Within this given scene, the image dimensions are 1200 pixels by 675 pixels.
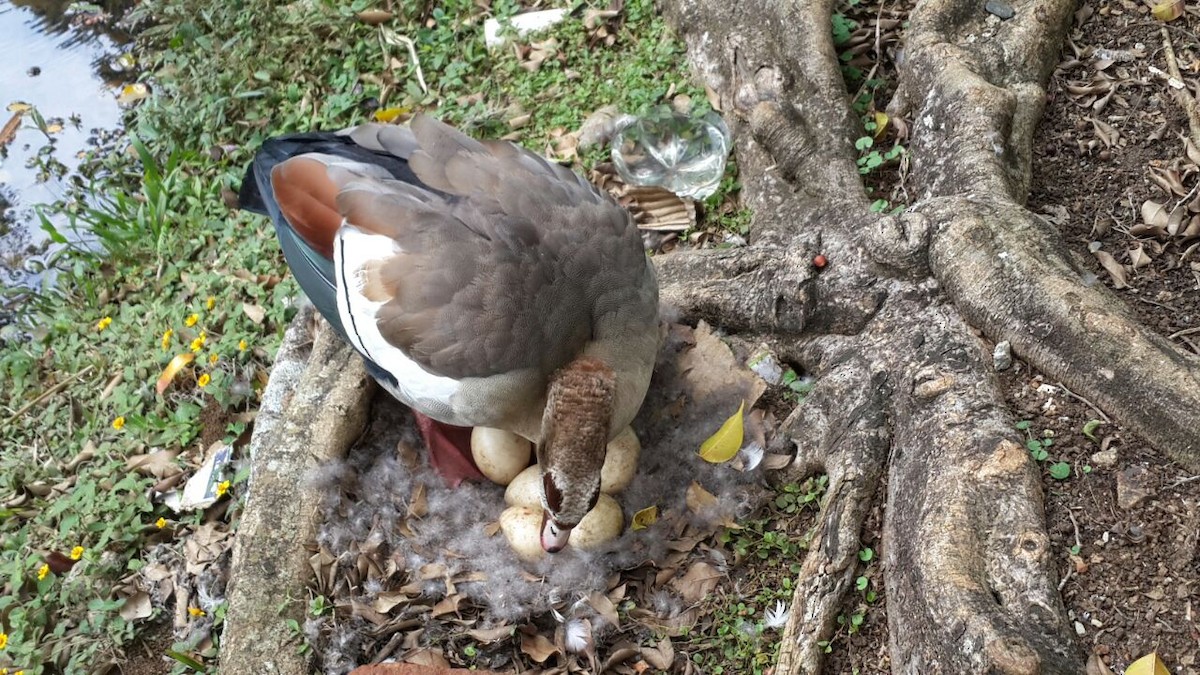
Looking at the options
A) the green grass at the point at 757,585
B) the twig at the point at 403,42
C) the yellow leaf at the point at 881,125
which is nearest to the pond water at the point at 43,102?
the twig at the point at 403,42

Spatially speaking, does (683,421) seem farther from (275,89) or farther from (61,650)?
(275,89)

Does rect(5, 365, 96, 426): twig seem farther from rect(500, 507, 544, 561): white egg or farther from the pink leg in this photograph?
rect(500, 507, 544, 561): white egg

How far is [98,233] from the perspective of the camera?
440cm

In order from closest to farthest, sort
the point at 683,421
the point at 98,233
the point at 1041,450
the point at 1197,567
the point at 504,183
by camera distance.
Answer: the point at 1197,567 < the point at 1041,450 < the point at 504,183 < the point at 683,421 < the point at 98,233

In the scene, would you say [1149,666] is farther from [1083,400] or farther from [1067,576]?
[1083,400]

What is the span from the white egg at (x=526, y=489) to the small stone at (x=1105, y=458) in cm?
149

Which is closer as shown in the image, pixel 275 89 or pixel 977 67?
pixel 977 67

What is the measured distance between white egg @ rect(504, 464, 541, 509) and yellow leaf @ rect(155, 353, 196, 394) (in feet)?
5.66

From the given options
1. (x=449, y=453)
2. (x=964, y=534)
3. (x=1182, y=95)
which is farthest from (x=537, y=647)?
(x=1182, y=95)

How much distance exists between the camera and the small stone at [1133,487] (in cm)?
214

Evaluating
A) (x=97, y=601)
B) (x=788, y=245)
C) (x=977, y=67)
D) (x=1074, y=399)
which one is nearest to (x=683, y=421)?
(x=788, y=245)

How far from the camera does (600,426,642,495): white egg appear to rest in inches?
111

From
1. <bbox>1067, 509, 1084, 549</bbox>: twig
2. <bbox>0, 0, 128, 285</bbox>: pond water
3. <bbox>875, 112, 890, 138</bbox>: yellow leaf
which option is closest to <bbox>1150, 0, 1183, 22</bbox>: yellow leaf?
<bbox>875, 112, 890, 138</bbox>: yellow leaf

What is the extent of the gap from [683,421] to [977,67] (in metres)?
1.61
